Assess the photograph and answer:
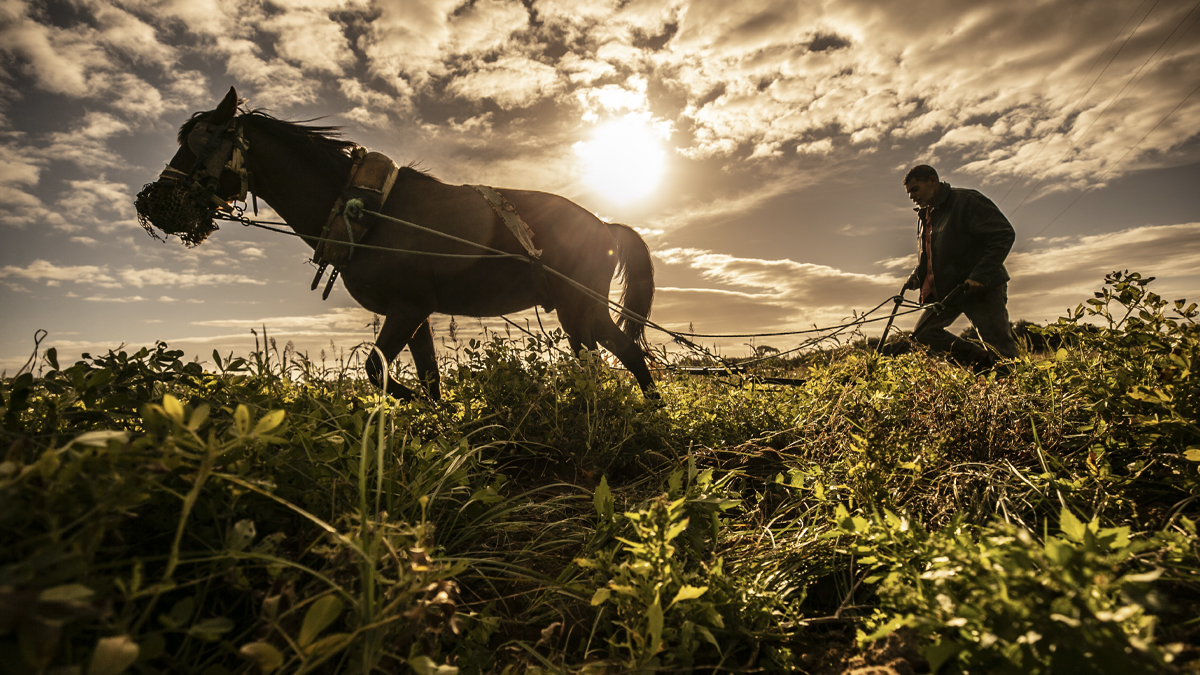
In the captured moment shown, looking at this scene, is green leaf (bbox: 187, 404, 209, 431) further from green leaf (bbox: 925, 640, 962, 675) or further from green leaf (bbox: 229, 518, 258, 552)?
green leaf (bbox: 925, 640, 962, 675)

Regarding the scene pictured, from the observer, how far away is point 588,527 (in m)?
1.84

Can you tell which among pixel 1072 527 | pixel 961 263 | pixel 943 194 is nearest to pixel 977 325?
pixel 961 263

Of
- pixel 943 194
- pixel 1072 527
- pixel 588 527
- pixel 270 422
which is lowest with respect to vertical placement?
pixel 588 527

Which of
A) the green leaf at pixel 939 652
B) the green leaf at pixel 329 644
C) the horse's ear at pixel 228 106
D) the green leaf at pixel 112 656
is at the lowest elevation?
the green leaf at pixel 939 652

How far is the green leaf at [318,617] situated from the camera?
810mm

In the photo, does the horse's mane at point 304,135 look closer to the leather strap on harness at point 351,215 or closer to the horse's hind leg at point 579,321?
the leather strap on harness at point 351,215

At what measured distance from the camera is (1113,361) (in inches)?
77.5

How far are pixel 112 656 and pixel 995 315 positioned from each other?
6.56 m

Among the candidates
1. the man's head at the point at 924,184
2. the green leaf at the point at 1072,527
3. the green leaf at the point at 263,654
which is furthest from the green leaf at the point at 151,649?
the man's head at the point at 924,184

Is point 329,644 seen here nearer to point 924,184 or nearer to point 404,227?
point 404,227

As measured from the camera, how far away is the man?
5070 millimetres

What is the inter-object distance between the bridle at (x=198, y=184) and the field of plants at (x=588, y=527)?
9.85ft

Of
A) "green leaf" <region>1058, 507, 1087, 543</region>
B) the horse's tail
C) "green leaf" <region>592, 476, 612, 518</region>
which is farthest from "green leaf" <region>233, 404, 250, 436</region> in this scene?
the horse's tail

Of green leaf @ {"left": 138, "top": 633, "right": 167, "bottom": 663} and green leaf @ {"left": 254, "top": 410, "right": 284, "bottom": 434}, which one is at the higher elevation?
green leaf @ {"left": 254, "top": 410, "right": 284, "bottom": 434}
